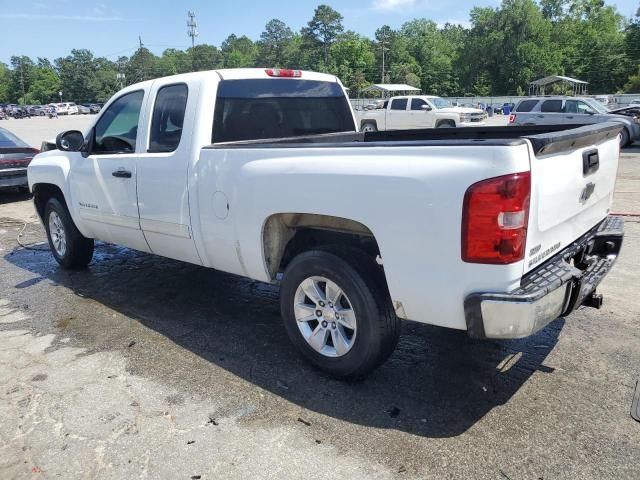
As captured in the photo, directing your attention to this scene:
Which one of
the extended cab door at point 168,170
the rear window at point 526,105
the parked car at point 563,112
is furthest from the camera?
the rear window at point 526,105

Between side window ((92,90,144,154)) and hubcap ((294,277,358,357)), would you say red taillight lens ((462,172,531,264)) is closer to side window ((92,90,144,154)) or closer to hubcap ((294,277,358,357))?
hubcap ((294,277,358,357))

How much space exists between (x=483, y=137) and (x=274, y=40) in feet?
501

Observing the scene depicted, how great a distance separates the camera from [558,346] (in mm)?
4055

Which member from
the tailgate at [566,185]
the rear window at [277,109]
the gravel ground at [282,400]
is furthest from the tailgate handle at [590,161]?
the rear window at [277,109]

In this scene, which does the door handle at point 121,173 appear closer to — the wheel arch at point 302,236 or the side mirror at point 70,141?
the side mirror at point 70,141

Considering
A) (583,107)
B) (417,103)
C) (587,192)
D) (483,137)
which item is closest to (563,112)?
(583,107)

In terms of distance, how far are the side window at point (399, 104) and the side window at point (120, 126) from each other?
2023 centimetres

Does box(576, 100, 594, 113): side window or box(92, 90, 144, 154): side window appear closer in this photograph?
box(92, 90, 144, 154): side window

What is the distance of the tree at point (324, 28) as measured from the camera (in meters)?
128

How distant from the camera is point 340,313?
3492mm

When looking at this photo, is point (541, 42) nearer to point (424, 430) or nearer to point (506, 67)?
point (506, 67)

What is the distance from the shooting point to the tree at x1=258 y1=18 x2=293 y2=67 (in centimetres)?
14338

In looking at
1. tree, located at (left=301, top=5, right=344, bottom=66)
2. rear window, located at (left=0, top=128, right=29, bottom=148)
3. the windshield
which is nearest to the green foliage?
tree, located at (left=301, top=5, right=344, bottom=66)

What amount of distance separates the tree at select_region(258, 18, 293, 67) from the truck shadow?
473 feet
